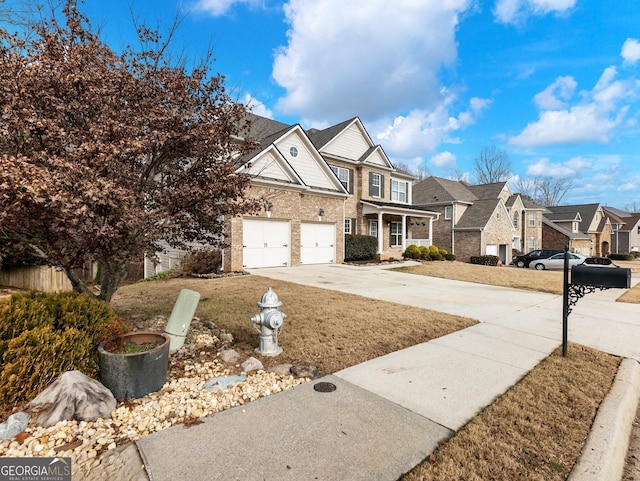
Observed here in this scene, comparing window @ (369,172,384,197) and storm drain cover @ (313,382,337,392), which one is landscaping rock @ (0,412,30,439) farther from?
window @ (369,172,384,197)

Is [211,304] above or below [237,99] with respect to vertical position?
below

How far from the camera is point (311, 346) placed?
485 cm

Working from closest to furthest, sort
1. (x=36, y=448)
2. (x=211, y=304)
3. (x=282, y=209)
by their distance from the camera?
(x=36, y=448) → (x=211, y=304) → (x=282, y=209)

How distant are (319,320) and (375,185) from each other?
17841mm

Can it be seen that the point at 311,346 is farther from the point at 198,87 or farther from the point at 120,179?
the point at 198,87

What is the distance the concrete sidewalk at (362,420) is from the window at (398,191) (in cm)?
1943

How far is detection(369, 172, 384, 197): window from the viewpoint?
22.6 metres

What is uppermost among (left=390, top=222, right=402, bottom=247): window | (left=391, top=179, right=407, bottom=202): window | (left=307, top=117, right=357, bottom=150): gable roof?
(left=307, top=117, right=357, bottom=150): gable roof

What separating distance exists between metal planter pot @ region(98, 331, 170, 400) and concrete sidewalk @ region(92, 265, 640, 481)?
0.79 metres

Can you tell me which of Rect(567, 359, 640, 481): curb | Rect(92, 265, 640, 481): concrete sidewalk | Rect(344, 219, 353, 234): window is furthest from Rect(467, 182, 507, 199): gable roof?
Rect(567, 359, 640, 481): curb

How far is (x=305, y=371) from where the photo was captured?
157 inches

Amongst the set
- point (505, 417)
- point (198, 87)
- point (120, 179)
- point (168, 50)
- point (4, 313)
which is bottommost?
point (505, 417)

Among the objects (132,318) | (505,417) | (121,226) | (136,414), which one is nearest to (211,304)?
(132,318)

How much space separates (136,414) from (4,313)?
153 centimetres
